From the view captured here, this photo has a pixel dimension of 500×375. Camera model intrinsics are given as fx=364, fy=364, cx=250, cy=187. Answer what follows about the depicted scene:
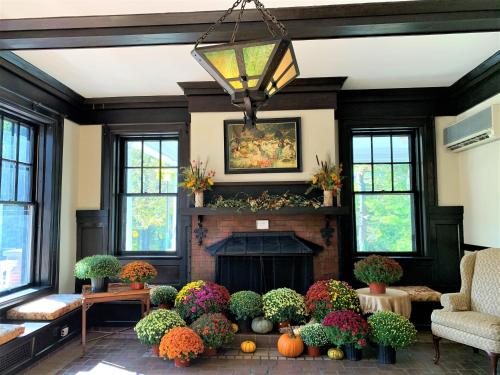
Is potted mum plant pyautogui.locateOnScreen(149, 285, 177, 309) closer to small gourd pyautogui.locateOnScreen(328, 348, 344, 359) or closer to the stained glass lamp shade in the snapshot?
small gourd pyautogui.locateOnScreen(328, 348, 344, 359)

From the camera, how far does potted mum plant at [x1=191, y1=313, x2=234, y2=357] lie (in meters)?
3.68

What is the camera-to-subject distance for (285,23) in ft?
9.06

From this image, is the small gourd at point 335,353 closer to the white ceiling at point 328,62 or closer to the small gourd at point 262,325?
the small gourd at point 262,325

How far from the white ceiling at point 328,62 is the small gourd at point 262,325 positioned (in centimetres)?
300

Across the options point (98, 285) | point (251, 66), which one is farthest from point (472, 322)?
point (98, 285)

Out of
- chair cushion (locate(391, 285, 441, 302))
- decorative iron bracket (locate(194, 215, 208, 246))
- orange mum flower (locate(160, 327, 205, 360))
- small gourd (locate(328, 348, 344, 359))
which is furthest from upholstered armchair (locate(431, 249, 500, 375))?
decorative iron bracket (locate(194, 215, 208, 246))

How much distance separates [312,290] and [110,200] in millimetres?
3139

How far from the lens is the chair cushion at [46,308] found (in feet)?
12.7

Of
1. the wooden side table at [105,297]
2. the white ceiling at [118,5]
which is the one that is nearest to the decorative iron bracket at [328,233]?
the wooden side table at [105,297]

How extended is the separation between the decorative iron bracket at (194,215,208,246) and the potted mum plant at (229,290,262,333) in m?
0.93

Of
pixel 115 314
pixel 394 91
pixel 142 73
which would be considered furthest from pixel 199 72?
pixel 115 314

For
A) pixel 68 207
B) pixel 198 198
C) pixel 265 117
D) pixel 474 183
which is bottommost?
pixel 68 207

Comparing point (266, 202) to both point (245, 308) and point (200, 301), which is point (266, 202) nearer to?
point (245, 308)

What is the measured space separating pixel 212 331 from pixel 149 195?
2.49 m
